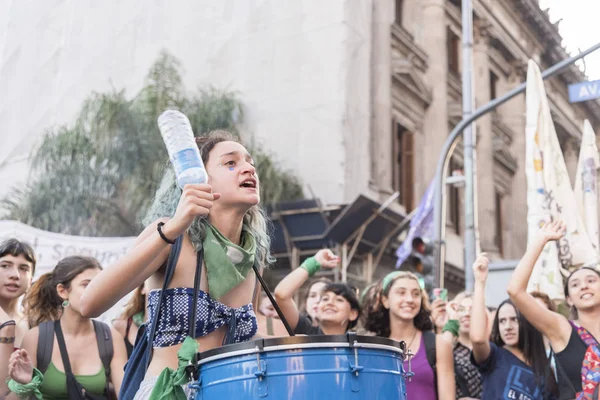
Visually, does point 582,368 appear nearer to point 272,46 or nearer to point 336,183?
point 336,183

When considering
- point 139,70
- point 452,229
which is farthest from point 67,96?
point 452,229

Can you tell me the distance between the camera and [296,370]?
110 inches

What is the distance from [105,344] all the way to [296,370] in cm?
273

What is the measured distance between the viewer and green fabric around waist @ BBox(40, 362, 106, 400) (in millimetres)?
4918

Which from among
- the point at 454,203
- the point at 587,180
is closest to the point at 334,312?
the point at 587,180

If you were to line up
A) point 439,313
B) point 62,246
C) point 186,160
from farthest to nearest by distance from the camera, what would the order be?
1. point 62,246
2. point 439,313
3. point 186,160

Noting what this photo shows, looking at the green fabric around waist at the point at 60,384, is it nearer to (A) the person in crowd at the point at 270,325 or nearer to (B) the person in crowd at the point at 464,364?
(A) the person in crowd at the point at 270,325

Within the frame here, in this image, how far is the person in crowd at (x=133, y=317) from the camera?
595 centimetres

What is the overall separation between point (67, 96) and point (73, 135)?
12.8 feet

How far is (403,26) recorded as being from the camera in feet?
72.2

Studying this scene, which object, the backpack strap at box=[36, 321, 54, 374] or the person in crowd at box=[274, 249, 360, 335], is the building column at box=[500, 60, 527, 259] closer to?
the person in crowd at box=[274, 249, 360, 335]

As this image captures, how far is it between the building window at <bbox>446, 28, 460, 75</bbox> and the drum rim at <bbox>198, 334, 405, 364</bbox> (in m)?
22.4

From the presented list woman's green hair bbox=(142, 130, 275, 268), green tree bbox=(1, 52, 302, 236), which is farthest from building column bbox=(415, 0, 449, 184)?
woman's green hair bbox=(142, 130, 275, 268)

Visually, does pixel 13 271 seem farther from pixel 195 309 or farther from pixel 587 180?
pixel 587 180
